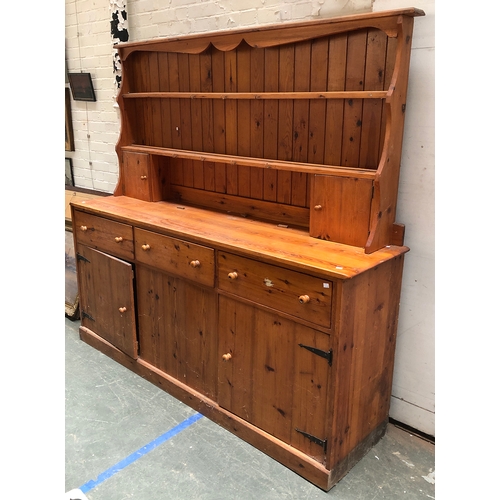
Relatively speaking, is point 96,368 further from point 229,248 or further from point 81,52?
→ point 81,52

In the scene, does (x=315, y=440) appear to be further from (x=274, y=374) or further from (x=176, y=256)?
(x=176, y=256)

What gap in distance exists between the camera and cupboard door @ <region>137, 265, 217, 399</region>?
234cm

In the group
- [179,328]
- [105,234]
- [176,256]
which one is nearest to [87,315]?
[105,234]

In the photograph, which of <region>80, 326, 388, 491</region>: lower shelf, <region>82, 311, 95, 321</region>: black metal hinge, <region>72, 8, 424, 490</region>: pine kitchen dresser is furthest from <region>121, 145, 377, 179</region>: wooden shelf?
<region>80, 326, 388, 491</region>: lower shelf

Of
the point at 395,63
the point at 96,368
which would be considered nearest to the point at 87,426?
the point at 96,368

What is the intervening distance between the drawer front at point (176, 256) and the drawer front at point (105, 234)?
0.09m

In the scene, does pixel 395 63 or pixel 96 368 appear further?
pixel 96 368

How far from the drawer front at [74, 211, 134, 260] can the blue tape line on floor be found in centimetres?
92

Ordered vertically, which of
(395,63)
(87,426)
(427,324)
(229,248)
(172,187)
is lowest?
(87,426)

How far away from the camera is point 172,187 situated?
292cm

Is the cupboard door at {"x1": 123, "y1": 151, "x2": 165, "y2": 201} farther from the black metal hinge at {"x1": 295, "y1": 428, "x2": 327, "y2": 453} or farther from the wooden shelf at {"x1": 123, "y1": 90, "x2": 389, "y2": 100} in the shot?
the black metal hinge at {"x1": 295, "y1": 428, "x2": 327, "y2": 453}

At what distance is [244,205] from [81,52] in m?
1.95

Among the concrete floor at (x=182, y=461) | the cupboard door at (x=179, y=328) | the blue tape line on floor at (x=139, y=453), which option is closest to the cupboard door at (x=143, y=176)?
the cupboard door at (x=179, y=328)
